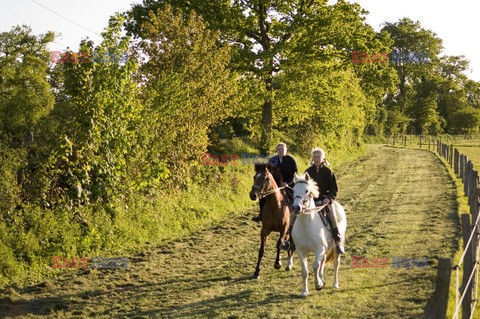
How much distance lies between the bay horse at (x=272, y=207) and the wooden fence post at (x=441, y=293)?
16.6ft

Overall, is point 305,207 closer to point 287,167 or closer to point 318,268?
point 318,268

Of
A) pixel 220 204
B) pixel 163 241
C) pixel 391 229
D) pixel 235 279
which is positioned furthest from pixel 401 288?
pixel 220 204

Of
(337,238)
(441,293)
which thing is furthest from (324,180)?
(441,293)

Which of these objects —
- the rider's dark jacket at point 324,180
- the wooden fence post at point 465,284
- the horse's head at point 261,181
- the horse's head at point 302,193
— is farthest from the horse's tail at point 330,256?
the wooden fence post at point 465,284

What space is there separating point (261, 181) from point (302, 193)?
202cm

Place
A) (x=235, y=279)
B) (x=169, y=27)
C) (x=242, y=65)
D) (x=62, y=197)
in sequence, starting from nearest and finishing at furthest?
(x=235, y=279) < (x=62, y=197) < (x=169, y=27) < (x=242, y=65)

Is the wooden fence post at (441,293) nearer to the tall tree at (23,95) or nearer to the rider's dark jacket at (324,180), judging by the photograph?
the rider's dark jacket at (324,180)

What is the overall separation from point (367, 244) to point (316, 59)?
1354 centimetres

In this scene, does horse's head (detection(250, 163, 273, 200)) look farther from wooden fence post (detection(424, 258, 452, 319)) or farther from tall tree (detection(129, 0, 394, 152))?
tall tree (detection(129, 0, 394, 152))

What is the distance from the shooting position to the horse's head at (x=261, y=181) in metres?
9.31

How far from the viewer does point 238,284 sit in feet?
29.9

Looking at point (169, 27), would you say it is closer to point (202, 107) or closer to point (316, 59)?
point (202, 107)

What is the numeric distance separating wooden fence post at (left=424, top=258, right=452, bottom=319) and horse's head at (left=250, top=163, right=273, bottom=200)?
506 cm

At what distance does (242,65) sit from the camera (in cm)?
2262
